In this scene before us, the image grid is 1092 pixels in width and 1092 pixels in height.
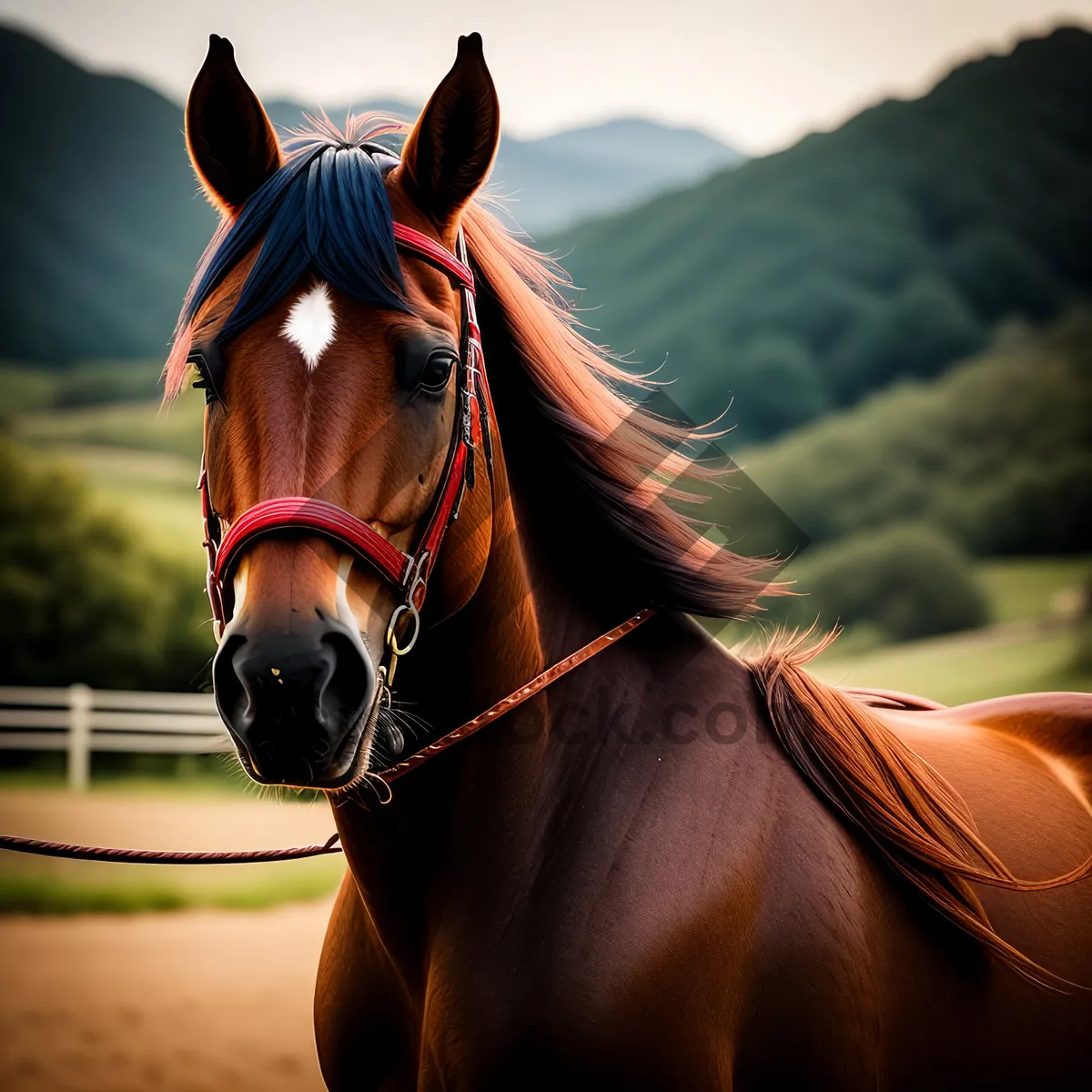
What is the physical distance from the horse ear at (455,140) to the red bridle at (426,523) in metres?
0.11

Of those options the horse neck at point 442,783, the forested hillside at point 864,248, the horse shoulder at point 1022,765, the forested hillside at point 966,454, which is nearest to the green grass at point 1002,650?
the forested hillside at point 966,454

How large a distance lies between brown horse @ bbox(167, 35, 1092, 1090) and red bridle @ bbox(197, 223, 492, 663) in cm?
2

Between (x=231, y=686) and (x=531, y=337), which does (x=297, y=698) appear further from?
(x=531, y=337)

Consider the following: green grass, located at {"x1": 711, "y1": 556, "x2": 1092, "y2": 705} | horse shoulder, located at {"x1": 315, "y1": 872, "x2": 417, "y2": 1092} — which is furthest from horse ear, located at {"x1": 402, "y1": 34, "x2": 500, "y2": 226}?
green grass, located at {"x1": 711, "y1": 556, "x2": 1092, "y2": 705}

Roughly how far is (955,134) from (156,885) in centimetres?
8299

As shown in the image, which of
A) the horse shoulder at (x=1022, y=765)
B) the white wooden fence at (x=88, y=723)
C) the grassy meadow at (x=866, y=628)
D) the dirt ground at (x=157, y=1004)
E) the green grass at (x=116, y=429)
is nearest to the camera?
the horse shoulder at (x=1022, y=765)

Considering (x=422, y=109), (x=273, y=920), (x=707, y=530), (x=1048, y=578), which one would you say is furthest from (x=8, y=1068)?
(x=1048, y=578)

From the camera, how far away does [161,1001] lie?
7.12 meters

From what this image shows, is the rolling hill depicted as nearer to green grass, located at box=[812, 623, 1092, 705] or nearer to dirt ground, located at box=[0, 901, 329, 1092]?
green grass, located at box=[812, 623, 1092, 705]

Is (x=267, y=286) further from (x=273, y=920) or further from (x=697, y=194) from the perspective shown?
(x=697, y=194)

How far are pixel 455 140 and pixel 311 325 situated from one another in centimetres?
52

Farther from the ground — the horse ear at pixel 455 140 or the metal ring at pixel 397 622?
the horse ear at pixel 455 140

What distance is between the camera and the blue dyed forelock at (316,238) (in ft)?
6.02

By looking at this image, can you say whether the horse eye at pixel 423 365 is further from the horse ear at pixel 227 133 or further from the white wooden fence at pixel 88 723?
the white wooden fence at pixel 88 723
